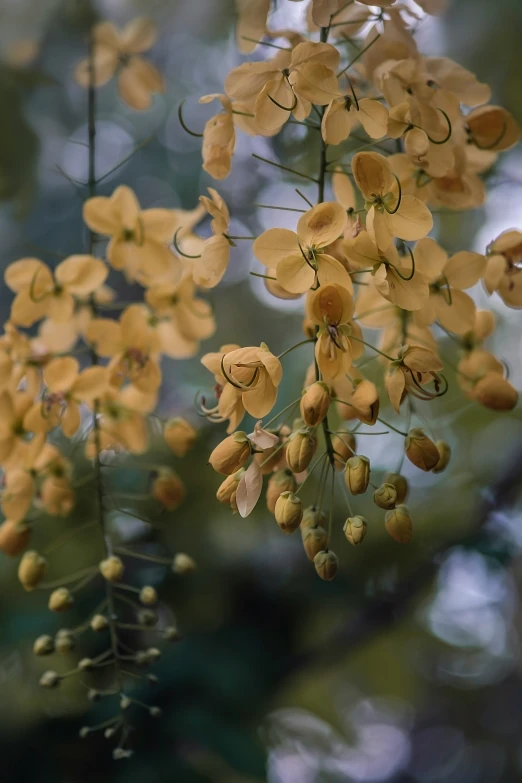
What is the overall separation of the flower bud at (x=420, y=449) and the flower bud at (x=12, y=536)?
0.37 m

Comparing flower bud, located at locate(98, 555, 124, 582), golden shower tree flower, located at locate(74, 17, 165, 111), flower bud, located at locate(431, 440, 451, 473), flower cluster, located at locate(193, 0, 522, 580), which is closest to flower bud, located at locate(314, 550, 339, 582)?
flower cluster, located at locate(193, 0, 522, 580)

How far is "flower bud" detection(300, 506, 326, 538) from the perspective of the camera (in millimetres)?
470

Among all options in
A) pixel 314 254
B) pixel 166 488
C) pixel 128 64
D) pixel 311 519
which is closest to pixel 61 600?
pixel 166 488

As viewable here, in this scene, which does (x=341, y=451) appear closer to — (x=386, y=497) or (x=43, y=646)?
(x=386, y=497)

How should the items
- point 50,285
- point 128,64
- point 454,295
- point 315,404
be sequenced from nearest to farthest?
point 315,404 → point 454,295 → point 50,285 → point 128,64

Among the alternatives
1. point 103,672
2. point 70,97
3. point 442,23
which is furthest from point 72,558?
point 442,23

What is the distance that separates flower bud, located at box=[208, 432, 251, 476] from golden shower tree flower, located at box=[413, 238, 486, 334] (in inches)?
7.1

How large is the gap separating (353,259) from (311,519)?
172mm

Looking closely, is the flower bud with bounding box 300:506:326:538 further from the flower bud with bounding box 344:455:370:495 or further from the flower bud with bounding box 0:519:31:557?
the flower bud with bounding box 0:519:31:557

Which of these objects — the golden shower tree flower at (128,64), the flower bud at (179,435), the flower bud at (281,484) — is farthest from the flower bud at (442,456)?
the golden shower tree flower at (128,64)

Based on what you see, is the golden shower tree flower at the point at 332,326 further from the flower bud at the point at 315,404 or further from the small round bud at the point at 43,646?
the small round bud at the point at 43,646

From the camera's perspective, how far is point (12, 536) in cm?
66

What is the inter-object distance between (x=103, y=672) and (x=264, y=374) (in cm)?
Answer: 57

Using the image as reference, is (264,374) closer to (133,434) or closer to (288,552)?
(133,434)
